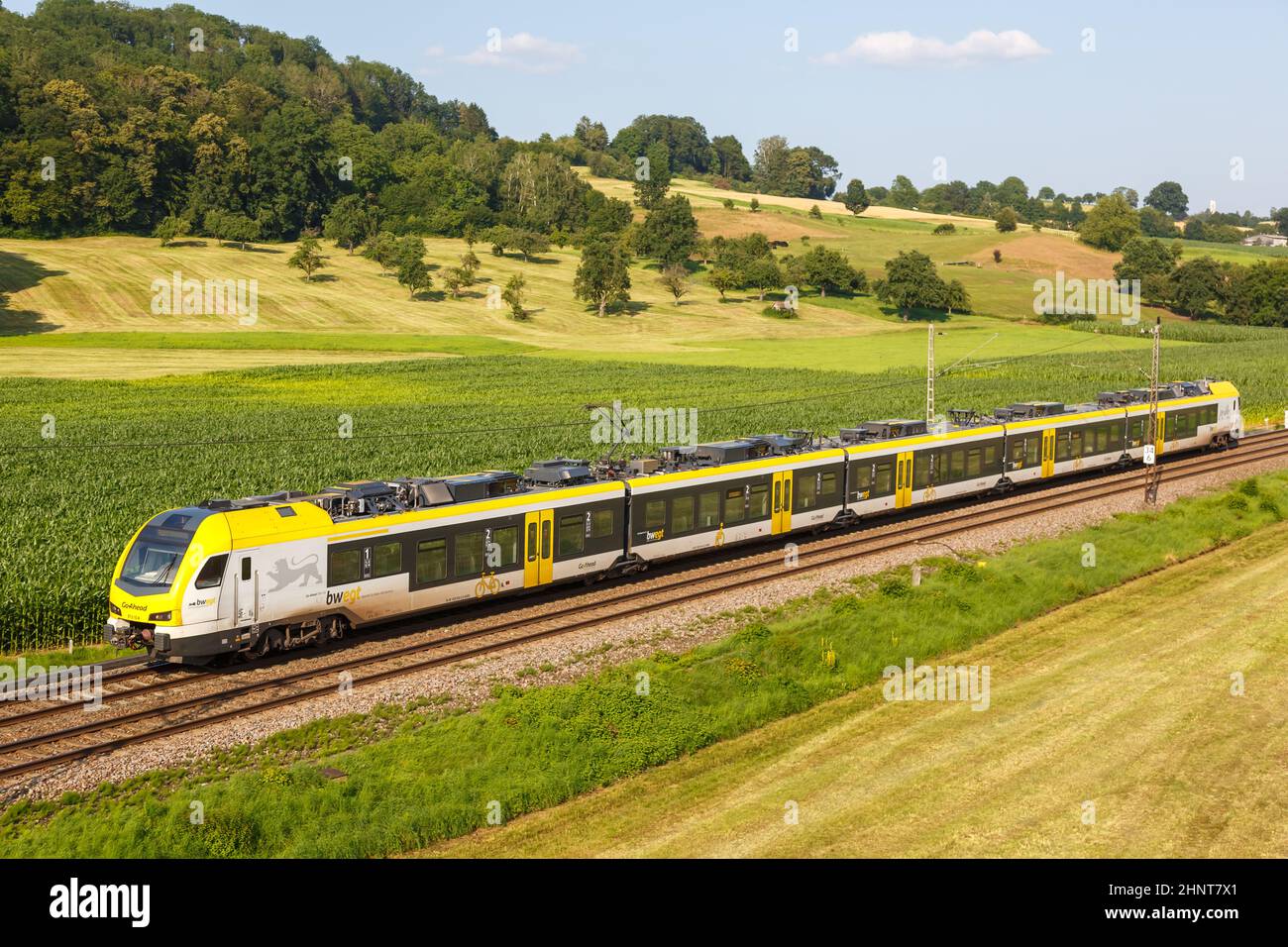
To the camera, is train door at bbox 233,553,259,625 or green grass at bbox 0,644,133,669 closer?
train door at bbox 233,553,259,625

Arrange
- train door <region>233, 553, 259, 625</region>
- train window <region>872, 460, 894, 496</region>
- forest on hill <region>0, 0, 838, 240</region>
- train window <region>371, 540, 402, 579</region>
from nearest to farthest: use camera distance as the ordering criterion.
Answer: train door <region>233, 553, 259, 625</region> → train window <region>371, 540, 402, 579</region> → train window <region>872, 460, 894, 496</region> → forest on hill <region>0, 0, 838, 240</region>

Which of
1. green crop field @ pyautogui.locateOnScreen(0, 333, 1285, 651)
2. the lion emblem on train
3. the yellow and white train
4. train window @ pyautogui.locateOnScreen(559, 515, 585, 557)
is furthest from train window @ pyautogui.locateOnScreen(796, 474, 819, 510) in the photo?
the lion emblem on train

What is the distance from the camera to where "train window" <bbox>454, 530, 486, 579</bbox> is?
26516 millimetres

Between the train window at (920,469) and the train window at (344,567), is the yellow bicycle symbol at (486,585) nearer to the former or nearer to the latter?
the train window at (344,567)

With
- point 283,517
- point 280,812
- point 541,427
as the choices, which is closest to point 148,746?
point 280,812

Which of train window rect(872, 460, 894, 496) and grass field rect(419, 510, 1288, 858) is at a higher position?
train window rect(872, 460, 894, 496)

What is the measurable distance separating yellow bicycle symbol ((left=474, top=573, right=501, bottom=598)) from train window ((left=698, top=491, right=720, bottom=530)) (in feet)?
23.6

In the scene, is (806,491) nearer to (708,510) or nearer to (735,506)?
(735,506)

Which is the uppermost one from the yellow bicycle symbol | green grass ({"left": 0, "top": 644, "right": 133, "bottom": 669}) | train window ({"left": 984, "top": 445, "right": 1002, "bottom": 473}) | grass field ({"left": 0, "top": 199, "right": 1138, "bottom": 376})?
grass field ({"left": 0, "top": 199, "right": 1138, "bottom": 376})

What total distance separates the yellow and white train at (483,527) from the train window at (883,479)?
6cm

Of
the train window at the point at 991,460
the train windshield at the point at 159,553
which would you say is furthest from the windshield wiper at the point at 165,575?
the train window at the point at 991,460

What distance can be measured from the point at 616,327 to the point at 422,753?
350ft

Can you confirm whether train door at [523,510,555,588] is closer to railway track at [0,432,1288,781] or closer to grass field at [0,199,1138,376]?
railway track at [0,432,1288,781]
